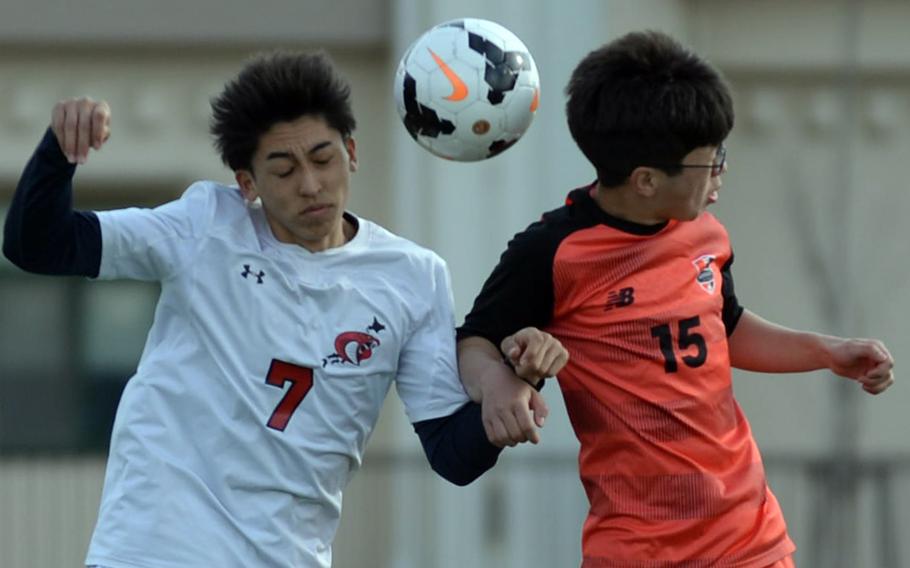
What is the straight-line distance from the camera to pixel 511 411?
460 cm

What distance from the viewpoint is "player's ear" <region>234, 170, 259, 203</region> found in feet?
16.5

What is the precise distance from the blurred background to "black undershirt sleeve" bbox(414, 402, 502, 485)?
6.90 m

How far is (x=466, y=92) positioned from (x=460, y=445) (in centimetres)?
92

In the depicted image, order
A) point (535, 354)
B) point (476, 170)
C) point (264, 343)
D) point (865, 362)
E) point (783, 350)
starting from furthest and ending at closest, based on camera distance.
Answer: point (476, 170) → point (783, 350) → point (865, 362) → point (264, 343) → point (535, 354)

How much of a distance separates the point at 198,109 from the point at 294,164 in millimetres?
8170

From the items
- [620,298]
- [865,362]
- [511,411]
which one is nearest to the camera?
[511,411]

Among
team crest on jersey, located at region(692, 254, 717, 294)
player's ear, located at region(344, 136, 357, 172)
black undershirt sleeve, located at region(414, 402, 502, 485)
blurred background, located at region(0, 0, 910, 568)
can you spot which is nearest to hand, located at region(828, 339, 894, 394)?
team crest on jersey, located at region(692, 254, 717, 294)

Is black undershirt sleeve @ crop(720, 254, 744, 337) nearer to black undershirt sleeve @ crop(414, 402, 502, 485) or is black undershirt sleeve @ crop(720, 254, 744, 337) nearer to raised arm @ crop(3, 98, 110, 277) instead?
black undershirt sleeve @ crop(414, 402, 502, 485)

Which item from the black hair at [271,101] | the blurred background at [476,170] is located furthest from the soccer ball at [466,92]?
the blurred background at [476,170]

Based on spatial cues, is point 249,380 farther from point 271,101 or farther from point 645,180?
point 645,180

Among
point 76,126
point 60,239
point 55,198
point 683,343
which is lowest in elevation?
point 683,343

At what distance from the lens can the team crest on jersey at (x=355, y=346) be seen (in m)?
4.94

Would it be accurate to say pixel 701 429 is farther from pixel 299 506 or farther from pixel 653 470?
pixel 299 506

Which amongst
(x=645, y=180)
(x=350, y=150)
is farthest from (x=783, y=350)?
(x=350, y=150)
